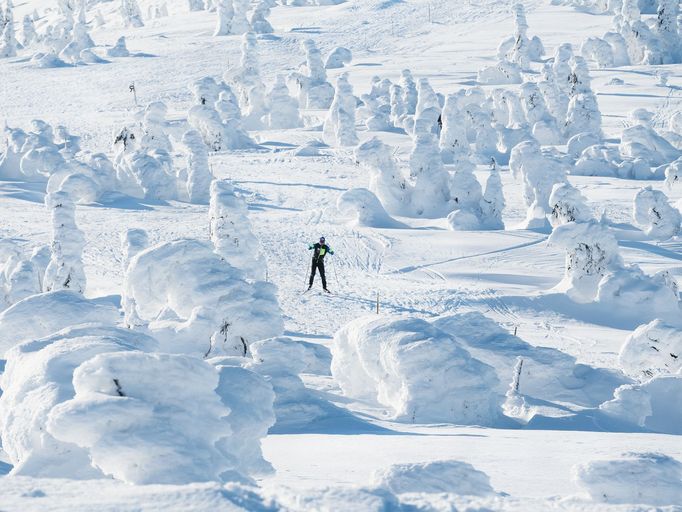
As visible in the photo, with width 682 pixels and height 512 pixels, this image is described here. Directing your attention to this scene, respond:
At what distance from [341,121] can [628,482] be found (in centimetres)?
3261

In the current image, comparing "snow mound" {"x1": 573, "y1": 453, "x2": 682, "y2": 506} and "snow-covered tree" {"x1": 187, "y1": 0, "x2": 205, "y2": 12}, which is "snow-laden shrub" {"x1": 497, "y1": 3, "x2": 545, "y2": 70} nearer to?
"snow-covered tree" {"x1": 187, "y1": 0, "x2": 205, "y2": 12}

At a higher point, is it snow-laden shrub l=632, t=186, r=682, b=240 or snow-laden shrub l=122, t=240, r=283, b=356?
snow-laden shrub l=122, t=240, r=283, b=356

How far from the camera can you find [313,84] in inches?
1912

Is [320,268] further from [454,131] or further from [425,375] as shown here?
[454,131]

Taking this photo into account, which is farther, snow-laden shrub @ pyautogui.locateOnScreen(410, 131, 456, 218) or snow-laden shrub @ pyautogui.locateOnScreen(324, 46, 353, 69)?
snow-laden shrub @ pyautogui.locateOnScreen(324, 46, 353, 69)

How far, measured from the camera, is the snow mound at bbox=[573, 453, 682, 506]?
22.2 ft

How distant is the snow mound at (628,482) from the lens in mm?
6773

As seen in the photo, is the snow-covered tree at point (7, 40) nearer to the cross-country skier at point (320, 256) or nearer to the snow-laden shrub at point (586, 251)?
the cross-country skier at point (320, 256)

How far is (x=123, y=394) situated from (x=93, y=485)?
1052 millimetres

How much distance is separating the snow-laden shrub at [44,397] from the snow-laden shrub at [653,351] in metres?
8.60

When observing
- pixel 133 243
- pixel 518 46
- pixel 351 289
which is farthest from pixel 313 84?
pixel 133 243

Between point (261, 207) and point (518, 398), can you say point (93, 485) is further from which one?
point (261, 207)

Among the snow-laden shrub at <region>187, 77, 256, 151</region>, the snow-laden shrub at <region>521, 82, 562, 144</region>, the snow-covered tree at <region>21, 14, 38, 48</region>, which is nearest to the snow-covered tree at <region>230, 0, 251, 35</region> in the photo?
the snow-covered tree at <region>21, 14, 38, 48</region>

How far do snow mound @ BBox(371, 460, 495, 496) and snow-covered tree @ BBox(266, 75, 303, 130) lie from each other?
→ 38.0 m
